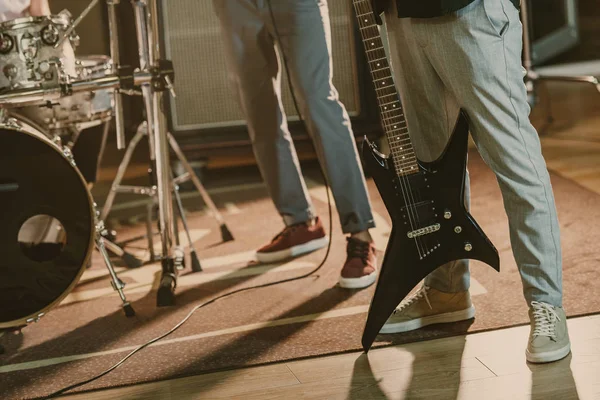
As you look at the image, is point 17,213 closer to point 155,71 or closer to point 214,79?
point 155,71

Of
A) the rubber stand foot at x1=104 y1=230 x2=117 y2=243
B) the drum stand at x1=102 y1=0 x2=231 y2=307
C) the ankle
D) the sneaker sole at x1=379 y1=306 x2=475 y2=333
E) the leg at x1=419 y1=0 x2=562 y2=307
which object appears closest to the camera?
the leg at x1=419 y1=0 x2=562 y2=307

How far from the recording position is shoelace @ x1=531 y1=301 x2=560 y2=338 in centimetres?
187

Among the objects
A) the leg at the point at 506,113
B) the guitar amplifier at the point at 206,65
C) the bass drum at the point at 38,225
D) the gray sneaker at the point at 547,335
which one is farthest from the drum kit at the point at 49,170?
the guitar amplifier at the point at 206,65

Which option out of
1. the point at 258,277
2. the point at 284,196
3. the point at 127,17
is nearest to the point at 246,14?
the point at 284,196

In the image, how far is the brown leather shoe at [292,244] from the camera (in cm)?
282

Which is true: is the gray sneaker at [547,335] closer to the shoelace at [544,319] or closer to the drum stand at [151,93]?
the shoelace at [544,319]

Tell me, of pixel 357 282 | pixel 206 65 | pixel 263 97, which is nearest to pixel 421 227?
pixel 357 282

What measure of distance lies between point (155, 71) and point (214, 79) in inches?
60.9

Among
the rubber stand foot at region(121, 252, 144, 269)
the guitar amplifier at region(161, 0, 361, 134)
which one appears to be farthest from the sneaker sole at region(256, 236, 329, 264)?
the guitar amplifier at region(161, 0, 361, 134)

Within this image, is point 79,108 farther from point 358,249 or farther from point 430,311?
point 430,311

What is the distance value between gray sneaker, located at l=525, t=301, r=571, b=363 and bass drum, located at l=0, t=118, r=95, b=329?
1.12 metres

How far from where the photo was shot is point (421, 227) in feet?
6.46

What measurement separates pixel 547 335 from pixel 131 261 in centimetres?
150

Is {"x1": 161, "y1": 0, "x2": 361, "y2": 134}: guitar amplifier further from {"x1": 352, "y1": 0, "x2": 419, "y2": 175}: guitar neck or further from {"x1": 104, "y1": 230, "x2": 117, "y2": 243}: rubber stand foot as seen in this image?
{"x1": 352, "y1": 0, "x2": 419, "y2": 175}: guitar neck
